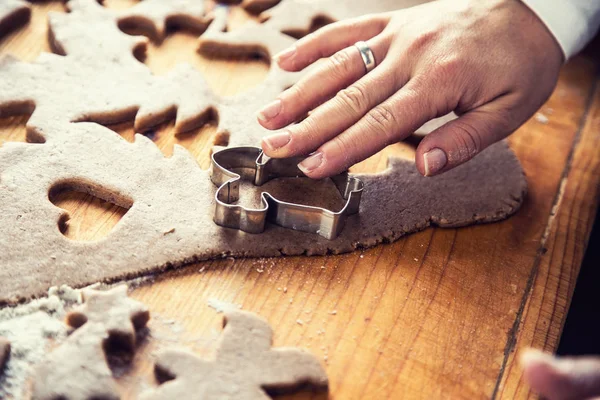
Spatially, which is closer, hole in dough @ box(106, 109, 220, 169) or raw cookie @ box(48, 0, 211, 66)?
hole in dough @ box(106, 109, 220, 169)

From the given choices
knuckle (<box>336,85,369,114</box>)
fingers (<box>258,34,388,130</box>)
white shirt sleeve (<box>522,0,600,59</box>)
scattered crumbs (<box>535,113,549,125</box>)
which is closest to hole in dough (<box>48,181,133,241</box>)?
fingers (<box>258,34,388,130</box>)

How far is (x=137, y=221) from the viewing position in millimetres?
1332

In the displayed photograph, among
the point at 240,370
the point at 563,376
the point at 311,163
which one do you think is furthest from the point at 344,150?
the point at 563,376

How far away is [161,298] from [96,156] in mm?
427

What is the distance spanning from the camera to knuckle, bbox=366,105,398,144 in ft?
4.64

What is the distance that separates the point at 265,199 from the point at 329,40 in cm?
55

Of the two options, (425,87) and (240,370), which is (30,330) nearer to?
(240,370)

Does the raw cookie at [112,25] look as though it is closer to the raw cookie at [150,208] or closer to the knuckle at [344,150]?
the raw cookie at [150,208]

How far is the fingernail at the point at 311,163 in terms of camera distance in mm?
1368

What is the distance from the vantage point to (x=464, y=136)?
146cm

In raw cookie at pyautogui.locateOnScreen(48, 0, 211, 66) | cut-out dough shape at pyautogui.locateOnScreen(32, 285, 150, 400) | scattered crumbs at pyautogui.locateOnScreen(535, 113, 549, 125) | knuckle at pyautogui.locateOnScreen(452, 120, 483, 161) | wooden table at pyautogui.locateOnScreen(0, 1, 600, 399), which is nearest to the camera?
cut-out dough shape at pyautogui.locateOnScreen(32, 285, 150, 400)

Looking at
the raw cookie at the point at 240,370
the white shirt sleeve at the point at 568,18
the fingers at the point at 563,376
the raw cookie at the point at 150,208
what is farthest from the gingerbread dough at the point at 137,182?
the fingers at the point at 563,376

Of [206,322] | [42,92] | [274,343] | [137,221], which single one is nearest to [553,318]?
[274,343]

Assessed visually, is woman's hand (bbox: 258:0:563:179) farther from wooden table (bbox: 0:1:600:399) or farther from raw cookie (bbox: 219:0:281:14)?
raw cookie (bbox: 219:0:281:14)
